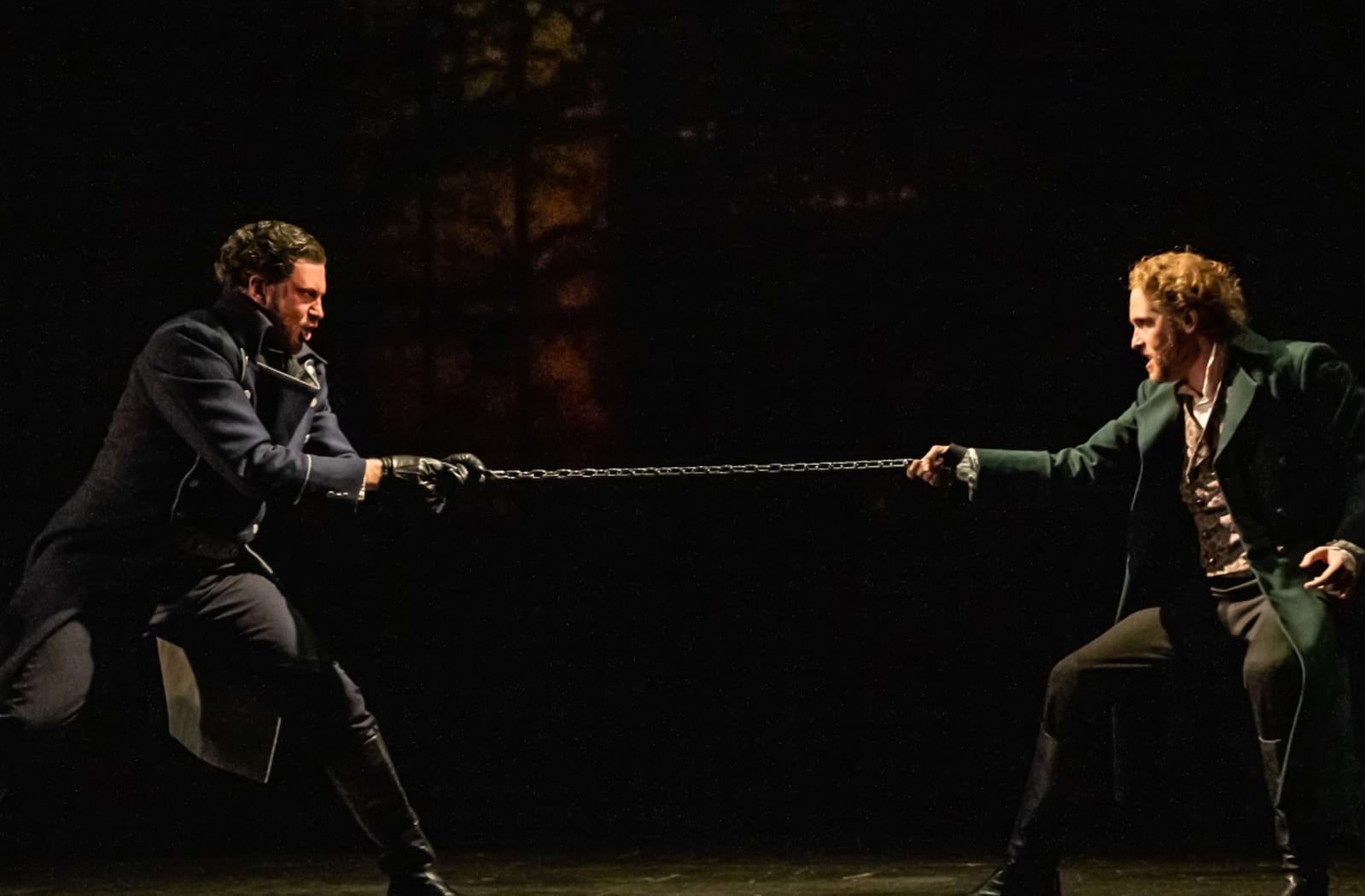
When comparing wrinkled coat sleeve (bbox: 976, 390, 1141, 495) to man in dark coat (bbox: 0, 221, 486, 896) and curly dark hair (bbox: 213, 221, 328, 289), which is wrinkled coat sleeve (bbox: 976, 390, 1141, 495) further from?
curly dark hair (bbox: 213, 221, 328, 289)

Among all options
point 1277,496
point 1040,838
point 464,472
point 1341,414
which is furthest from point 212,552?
point 1341,414

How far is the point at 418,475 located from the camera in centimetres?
396

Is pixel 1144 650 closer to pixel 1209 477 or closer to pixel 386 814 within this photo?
pixel 1209 477

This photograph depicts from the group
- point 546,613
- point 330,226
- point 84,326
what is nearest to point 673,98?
point 330,226

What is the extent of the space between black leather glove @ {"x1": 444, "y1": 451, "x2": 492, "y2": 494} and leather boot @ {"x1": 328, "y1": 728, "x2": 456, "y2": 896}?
1.97 ft

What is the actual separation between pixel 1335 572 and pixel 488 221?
10.4ft

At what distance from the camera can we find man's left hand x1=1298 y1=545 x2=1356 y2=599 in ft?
11.5

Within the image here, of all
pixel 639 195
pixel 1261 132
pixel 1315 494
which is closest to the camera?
pixel 1315 494

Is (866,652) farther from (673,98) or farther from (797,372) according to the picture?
(673,98)

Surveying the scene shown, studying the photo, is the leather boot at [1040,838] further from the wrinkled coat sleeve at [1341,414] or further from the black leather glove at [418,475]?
the black leather glove at [418,475]

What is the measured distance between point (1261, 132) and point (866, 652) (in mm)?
2046

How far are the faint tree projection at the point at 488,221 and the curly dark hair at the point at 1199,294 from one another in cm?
233

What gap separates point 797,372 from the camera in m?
5.59

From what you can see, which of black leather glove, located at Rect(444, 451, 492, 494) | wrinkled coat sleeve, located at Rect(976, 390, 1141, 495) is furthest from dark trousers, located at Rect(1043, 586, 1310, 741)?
black leather glove, located at Rect(444, 451, 492, 494)
